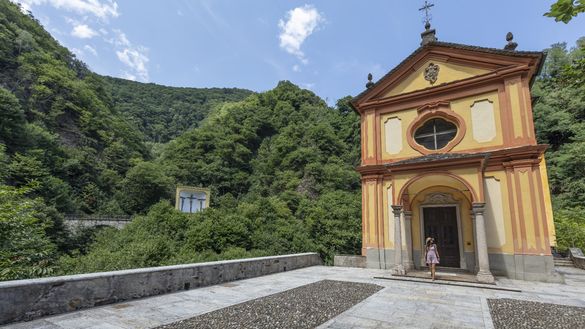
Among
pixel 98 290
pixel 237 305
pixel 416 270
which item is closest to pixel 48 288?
pixel 98 290

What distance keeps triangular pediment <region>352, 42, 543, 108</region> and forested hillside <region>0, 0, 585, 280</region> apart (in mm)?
2129

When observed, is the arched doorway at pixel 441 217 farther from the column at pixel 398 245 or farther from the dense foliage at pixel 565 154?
the dense foliage at pixel 565 154

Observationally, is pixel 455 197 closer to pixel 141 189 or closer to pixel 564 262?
pixel 564 262

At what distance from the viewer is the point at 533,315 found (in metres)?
5.15

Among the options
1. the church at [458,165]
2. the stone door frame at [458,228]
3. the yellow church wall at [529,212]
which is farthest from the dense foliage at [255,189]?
the yellow church wall at [529,212]

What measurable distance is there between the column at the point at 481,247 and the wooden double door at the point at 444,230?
1.60m

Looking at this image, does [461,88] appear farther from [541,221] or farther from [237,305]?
[237,305]

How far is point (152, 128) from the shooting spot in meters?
78.6

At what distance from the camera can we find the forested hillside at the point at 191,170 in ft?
56.2

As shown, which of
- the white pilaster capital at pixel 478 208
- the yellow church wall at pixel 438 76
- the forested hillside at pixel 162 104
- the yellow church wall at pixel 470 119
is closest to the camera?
the white pilaster capital at pixel 478 208

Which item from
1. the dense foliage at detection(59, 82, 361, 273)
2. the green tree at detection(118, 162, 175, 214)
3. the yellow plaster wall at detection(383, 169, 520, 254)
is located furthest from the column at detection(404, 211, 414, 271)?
the green tree at detection(118, 162, 175, 214)

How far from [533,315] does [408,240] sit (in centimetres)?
533

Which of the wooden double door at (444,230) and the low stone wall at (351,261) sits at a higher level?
the wooden double door at (444,230)

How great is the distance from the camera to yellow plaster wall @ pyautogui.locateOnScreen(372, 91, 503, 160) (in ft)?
33.5
